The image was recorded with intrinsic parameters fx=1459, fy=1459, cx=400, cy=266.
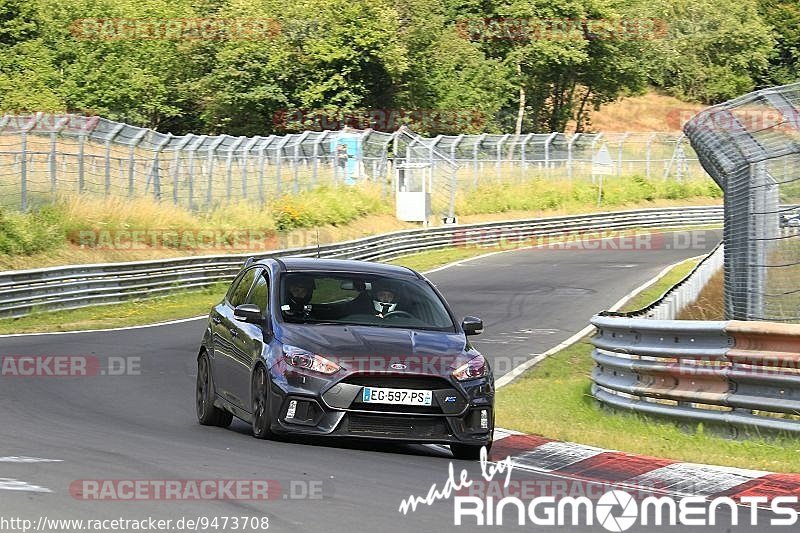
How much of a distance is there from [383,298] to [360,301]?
223 mm

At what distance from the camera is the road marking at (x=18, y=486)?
7.88m

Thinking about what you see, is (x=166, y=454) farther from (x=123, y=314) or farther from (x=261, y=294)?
(x=123, y=314)

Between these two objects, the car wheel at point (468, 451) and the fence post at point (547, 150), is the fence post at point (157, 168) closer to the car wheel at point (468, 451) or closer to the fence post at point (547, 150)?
the fence post at point (547, 150)

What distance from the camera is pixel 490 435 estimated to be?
35.4 ft

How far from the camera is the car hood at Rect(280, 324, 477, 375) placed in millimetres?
10602

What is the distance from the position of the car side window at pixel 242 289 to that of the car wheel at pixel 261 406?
1593 millimetres

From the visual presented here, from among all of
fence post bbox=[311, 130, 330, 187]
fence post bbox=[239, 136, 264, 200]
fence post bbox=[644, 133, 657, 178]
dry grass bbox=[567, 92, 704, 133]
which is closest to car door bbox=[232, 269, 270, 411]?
fence post bbox=[239, 136, 264, 200]

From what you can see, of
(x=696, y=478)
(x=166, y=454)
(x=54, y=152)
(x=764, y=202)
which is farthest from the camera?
(x=54, y=152)

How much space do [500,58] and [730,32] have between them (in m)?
25.3

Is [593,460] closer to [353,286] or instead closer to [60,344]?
[353,286]

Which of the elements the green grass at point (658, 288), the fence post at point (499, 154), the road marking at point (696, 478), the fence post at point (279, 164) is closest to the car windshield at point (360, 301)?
the road marking at point (696, 478)

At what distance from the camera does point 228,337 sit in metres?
12.2

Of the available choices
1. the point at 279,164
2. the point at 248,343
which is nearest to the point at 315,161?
the point at 279,164

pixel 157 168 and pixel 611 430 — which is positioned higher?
pixel 157 168
